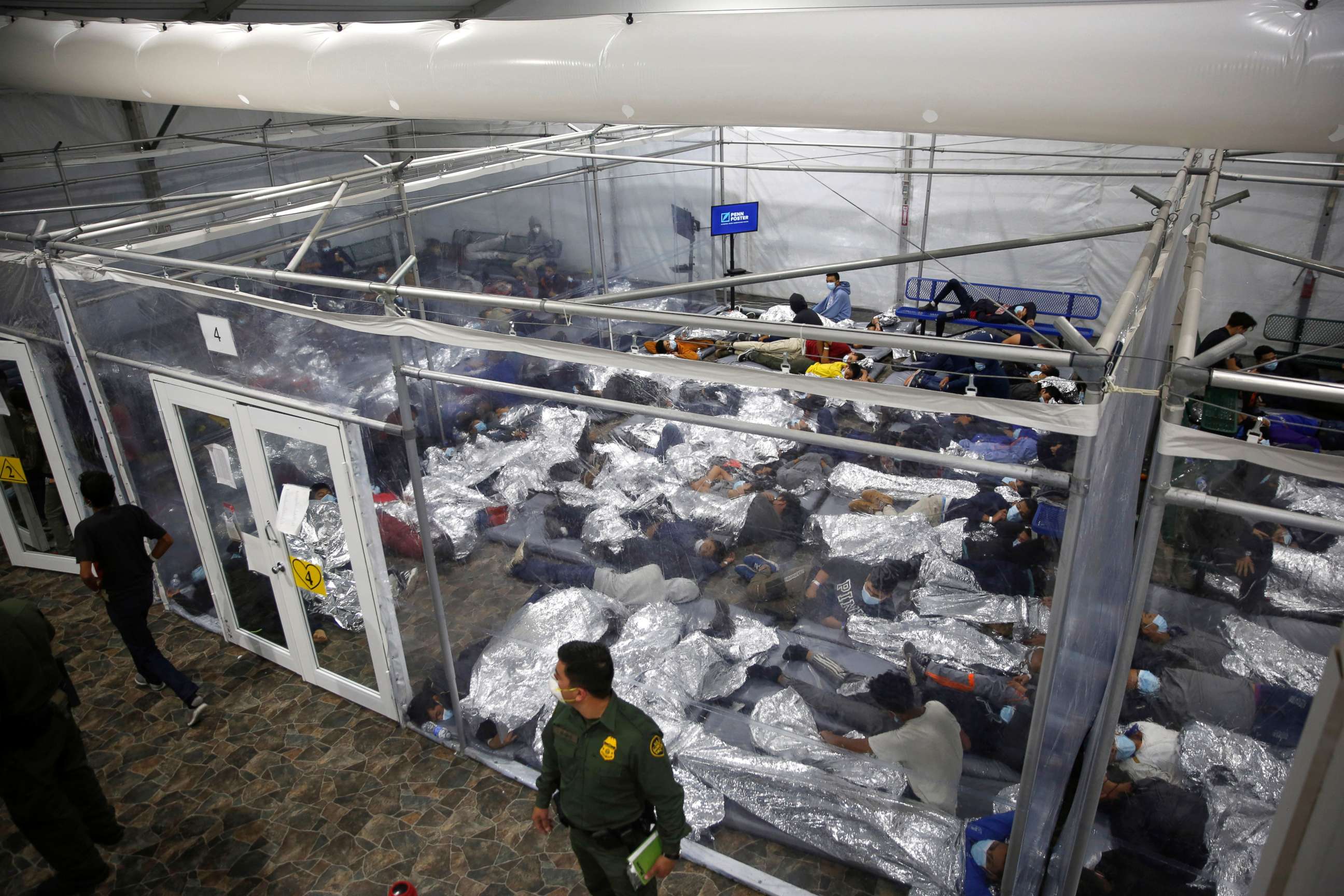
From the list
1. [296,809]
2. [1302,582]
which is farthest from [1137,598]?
[296,809]

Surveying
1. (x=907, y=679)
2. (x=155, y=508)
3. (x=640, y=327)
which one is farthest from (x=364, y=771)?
(x=640, y=327)

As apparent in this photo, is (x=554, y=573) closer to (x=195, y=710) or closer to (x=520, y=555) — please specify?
(x=520, y=555)

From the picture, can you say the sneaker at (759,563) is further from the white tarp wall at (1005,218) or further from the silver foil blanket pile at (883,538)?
the white tarp wall at (1005,218)

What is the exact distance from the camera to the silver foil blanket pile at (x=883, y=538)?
329cm

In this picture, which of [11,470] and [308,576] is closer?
[308,576]

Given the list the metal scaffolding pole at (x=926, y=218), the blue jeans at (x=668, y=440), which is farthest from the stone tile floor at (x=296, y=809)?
the metal scaffolding pole at (x=926, y=218)

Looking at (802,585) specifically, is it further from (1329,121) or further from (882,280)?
(882,280)

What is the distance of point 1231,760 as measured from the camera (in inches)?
112

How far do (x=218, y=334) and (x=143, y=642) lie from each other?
174 cm

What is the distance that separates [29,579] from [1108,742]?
6660 millimetres

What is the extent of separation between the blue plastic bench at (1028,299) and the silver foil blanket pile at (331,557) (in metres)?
6.98

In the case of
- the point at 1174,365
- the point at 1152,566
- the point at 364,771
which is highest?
the point at 1174,365

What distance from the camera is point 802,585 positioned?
3359mm

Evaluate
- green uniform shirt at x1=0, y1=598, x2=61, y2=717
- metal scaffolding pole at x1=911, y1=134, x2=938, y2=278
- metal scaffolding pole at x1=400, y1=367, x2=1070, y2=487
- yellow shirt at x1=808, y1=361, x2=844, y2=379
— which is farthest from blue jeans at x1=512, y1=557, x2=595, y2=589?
metal scaffolding pole at x1=911, y1=134, x2=938, y2=278
